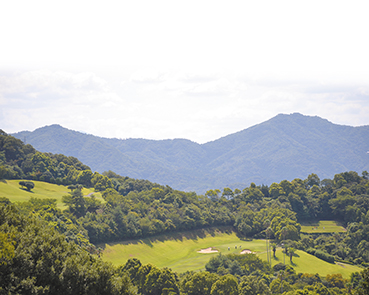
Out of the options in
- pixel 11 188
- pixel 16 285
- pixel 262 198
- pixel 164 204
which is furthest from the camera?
pixel 262 198

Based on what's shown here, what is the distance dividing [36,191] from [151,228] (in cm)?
2816

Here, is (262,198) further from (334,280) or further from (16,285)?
(16,285)

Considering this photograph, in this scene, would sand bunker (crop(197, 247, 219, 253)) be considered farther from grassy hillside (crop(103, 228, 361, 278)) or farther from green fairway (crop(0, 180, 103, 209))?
green fairway (crop(0, 180, 103, 209))

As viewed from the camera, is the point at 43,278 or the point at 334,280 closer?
the point at 43,278

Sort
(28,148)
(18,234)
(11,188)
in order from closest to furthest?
1. (18,234)
2. (11,188)
3. (28,148)

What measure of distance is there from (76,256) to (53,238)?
1.89 metres

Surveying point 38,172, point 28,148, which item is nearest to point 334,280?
point 38,172

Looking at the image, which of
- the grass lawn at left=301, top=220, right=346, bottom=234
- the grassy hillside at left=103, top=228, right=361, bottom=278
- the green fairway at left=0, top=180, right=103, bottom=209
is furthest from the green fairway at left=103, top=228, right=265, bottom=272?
the green fairway at left=0, top=180, right=103, bottom=209

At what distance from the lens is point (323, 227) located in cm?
10181

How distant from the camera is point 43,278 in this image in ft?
71.2

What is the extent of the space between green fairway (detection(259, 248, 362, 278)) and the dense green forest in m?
2.39

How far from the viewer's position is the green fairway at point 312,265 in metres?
67.6

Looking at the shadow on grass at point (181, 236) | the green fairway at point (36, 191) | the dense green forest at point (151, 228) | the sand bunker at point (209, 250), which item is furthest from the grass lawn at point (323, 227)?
the green fairway at point (36, 191)

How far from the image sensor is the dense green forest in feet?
74.0
